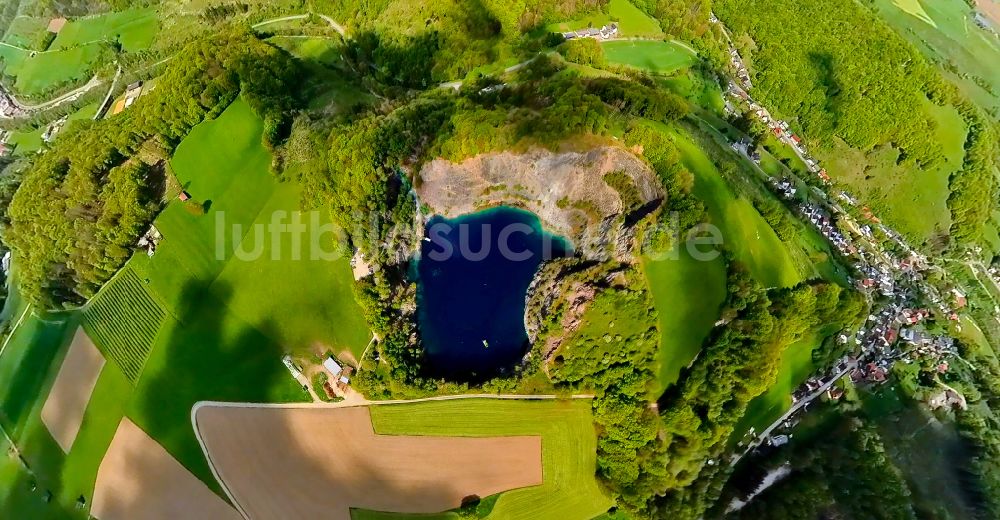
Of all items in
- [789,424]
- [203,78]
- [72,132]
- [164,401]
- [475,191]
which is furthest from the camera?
[72,132]

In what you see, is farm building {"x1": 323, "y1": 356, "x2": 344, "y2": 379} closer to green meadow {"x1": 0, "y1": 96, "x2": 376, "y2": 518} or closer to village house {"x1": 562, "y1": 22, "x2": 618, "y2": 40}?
green meadow {"x1": 0, "y1": 96, "x2": 376, "y2": 518}

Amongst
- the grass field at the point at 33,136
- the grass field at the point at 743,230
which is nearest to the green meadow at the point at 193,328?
the grass field at the point at 33,136

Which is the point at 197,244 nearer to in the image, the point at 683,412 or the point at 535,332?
the point at 535,332

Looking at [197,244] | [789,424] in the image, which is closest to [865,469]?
[789,424]

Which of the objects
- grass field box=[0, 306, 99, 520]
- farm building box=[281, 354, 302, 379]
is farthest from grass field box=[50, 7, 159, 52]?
farm building box=[281, 354, 302, 379]

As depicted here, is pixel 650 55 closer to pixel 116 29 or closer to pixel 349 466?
pixel 349 466

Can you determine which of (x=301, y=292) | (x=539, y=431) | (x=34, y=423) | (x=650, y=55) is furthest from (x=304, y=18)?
(x=539, y=431)
